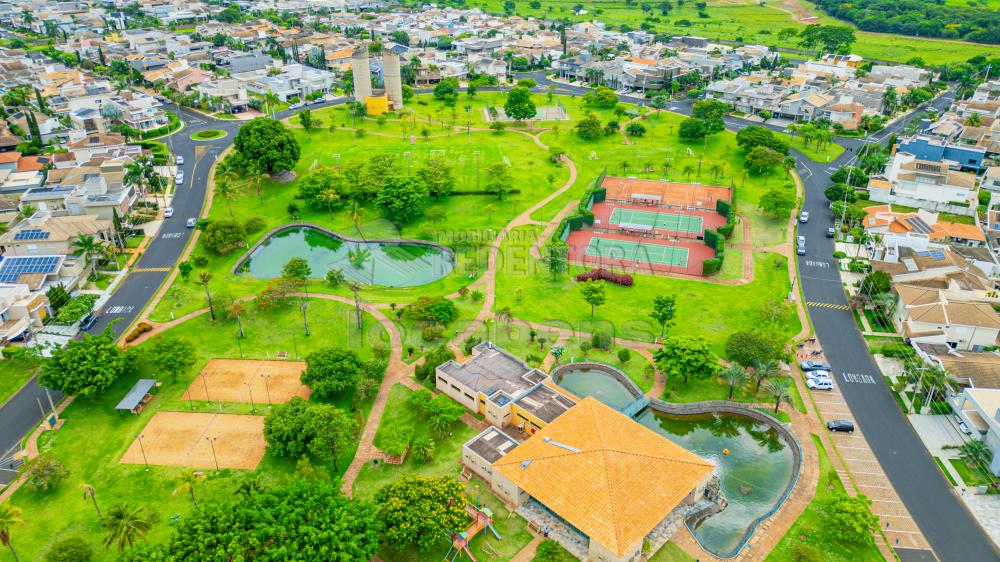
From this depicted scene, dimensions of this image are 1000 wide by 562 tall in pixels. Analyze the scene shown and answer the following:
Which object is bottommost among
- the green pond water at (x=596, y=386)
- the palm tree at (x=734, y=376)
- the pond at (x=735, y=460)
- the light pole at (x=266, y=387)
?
the pond at (x=735, y=460)

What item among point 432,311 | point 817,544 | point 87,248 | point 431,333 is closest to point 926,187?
point 817,544

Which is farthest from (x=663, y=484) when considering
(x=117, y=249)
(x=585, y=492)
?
(x=117, y=249)

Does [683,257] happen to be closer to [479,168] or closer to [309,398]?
[479,168]

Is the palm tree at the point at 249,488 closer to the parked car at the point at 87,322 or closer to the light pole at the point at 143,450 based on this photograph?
the light pole at the point at 143,450

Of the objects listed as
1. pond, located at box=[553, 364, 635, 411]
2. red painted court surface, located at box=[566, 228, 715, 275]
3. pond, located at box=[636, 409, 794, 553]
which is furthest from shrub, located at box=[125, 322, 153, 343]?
pond, located at box=[636, 409, 794, 553]

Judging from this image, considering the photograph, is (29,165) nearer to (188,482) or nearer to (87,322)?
(87,322)

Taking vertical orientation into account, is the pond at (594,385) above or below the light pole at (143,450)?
below

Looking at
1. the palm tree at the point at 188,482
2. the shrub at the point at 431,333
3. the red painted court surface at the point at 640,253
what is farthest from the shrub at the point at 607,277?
the palm tree at the point at 188,482
